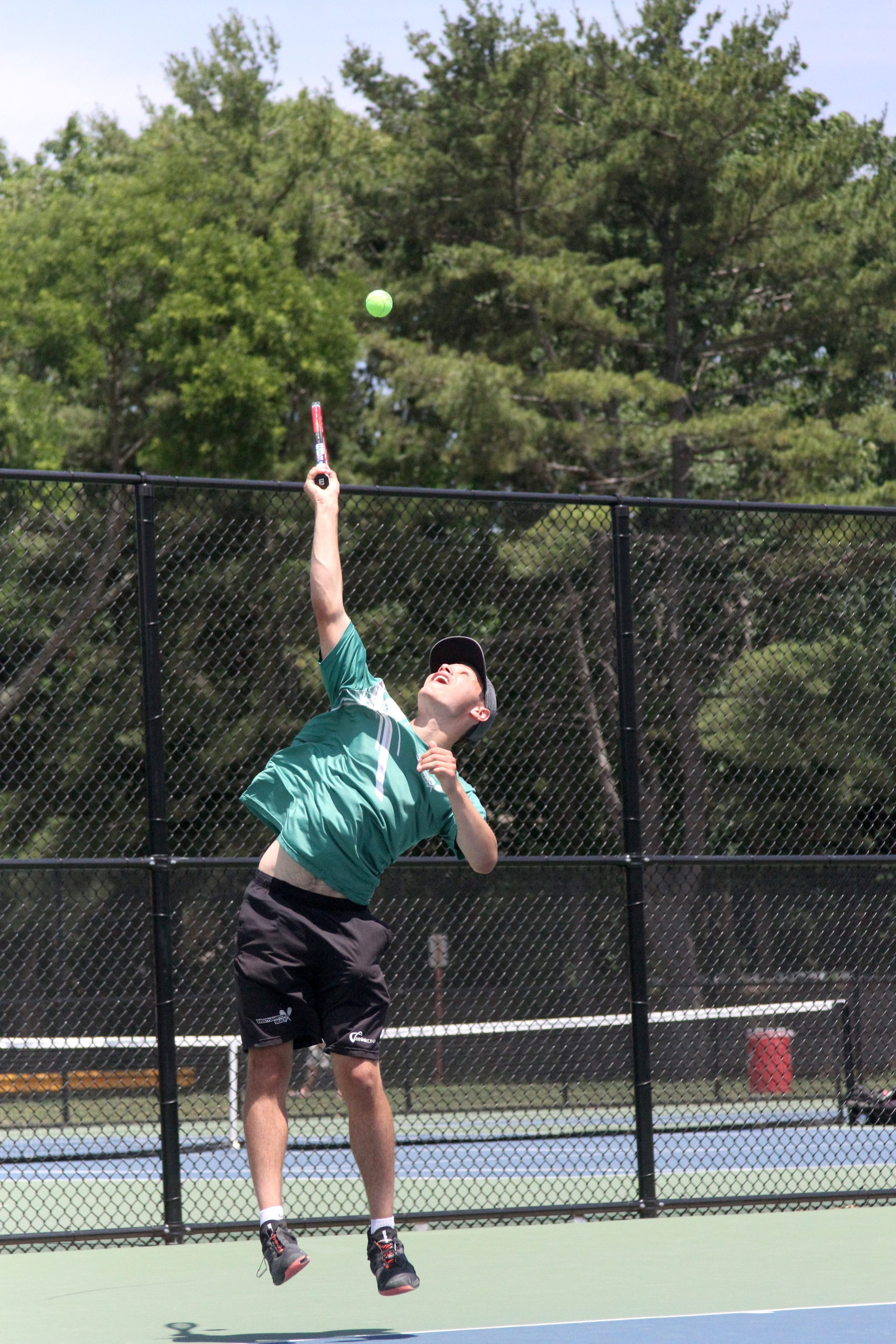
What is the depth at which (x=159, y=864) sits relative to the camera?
5.16 meters

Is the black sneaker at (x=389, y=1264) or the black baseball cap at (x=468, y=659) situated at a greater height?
the black baseball cap at (x=468, y=659)

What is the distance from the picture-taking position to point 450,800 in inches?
150

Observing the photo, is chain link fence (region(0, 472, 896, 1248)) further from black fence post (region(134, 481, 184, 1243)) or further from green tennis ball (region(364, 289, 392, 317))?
green tennis ball (region(364, 289, 392, 317))

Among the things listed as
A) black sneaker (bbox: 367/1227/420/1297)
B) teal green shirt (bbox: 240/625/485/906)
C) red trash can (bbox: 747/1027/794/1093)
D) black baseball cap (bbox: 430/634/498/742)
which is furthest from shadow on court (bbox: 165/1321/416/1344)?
red trash can (bbox: 747/1027/794/1093)

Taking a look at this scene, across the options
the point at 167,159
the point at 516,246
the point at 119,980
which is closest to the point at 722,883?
the point at 119,980

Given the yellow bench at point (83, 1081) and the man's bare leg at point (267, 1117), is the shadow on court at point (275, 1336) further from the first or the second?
the yellow bench at point (83, 1081)

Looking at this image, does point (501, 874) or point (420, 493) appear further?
point (501, 874)

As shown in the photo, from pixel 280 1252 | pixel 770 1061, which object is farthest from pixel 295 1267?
pixel 770 1061

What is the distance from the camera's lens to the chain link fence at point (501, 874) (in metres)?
6.10

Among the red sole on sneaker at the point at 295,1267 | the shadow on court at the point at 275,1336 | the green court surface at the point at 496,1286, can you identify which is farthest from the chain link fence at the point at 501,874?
the red sole on sneaker at the point at 295,1267

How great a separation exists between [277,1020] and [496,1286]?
120 cm

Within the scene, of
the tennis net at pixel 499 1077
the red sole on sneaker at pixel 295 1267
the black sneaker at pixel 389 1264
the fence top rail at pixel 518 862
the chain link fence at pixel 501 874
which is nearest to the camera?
the red sole on sneaker at pixel 295 1267

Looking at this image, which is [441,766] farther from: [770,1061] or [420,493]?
[770,1061]

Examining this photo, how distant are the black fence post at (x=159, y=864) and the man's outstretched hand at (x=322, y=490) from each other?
1190 mm
